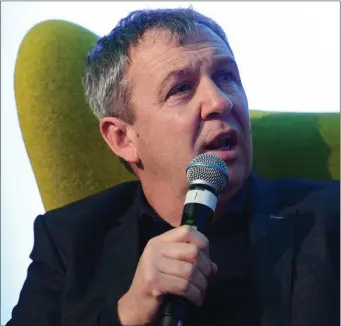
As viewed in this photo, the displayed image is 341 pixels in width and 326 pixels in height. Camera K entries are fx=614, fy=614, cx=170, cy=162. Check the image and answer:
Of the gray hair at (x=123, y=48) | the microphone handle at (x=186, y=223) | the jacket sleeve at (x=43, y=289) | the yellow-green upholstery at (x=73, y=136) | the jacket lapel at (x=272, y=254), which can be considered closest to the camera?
the microphone handle at (x=186, y=223)

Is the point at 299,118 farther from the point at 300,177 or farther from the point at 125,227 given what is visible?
the point at 125,227

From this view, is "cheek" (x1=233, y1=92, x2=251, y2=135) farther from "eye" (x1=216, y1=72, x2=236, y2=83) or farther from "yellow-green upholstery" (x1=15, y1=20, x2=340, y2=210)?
"yellow-green upholstery" (x1=15, y1=20, x2=340, y2=210)

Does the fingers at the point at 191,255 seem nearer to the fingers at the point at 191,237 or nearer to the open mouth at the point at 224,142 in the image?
the fingers at the point at 191,237

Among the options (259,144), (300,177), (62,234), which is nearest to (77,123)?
(62,234)

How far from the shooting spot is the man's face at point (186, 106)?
3.84 ft

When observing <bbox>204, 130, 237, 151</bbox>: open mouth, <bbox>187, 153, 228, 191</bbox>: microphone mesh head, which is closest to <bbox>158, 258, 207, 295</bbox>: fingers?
<bbox>187, 153, 228, 191</bbox>: microphone mesh head

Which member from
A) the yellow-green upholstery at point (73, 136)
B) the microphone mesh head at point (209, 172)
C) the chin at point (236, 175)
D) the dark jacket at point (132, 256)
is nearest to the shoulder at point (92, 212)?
the dark jacket at point (132, 256)

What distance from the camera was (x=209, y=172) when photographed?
92 cm

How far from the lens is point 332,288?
42.9 inches

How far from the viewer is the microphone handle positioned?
0.84 meters

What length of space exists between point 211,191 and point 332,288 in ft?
1.14

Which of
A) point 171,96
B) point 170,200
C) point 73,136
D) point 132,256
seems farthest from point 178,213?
point 73,136

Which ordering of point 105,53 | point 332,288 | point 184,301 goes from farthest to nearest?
1. point 105,53
2. point 332,288
3. point 184,301

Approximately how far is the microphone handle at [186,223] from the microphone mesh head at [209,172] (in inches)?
2.0
